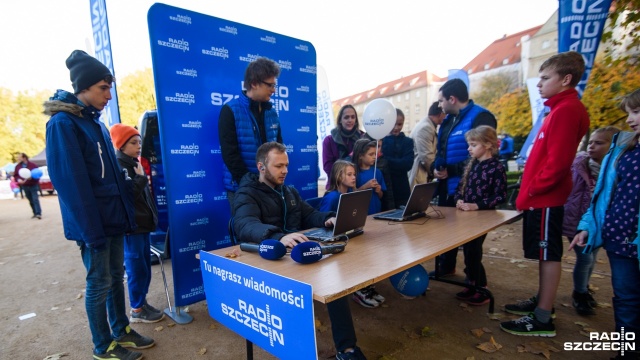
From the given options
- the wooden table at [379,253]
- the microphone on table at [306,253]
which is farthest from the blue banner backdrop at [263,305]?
the microphone on table at [306,253]

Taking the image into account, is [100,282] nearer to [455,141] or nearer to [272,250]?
[272,250]

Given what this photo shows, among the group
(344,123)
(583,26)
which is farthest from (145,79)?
(583,26)

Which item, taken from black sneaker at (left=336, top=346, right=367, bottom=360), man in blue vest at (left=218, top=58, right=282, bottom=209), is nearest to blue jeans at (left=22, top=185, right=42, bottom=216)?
man in blue vest at (left=218, top=58, right=282, bottom=209)

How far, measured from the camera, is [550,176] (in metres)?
2.26

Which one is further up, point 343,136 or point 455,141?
point 343,136

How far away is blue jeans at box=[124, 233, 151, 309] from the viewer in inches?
116

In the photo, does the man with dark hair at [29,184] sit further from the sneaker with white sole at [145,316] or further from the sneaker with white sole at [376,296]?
the sneaker with white sole at [376,296]

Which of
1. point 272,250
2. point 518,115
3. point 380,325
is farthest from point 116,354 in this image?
point 518,115

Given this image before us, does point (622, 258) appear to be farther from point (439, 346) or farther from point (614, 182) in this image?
point (439, 346)

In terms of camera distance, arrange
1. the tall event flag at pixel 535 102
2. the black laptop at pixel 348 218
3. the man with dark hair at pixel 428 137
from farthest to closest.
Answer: the tall event flag at pixel 535 102 → the man with dark hair at pixel 428 137 → the black laptop at pixel 348 218

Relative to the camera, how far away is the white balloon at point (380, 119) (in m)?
4.15

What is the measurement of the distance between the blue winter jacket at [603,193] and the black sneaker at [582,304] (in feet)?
3.72

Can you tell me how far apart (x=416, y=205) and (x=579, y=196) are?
1639mm

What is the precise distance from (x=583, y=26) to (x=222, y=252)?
5.30 metres
